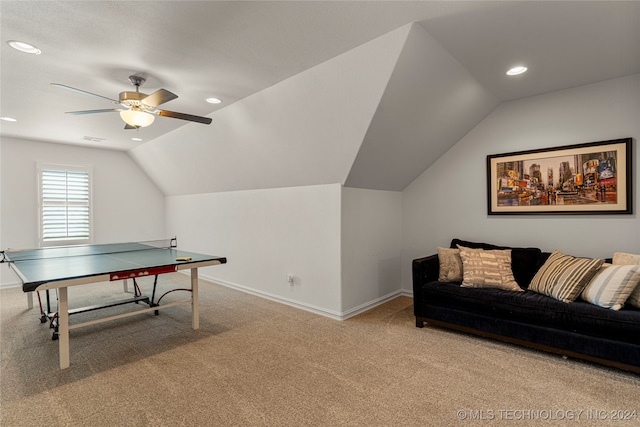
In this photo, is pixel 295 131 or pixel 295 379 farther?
pixel 295 131

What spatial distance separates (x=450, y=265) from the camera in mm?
3484

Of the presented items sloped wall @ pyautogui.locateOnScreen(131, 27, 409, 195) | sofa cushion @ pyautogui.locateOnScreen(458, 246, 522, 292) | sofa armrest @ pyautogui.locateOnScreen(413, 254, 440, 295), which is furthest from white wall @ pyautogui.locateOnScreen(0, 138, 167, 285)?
sofa cushion @ pyautogui.locateOnScreen(458, 246, 522, 292)

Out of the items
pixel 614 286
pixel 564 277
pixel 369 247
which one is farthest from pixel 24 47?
pixel 614 286

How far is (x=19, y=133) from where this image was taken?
16.4 ft

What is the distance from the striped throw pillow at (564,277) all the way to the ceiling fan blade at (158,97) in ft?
11.9

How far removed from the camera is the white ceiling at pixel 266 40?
80.7 inches

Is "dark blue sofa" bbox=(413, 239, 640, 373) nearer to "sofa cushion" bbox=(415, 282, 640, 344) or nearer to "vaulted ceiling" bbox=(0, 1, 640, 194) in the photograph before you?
"sofa cushion" bbox=(415, 282, 640, 344)

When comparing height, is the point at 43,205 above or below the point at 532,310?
above

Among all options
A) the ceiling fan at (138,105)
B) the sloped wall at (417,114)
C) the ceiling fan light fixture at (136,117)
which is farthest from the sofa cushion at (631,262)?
the ceiling fan light fixture at (136,117)

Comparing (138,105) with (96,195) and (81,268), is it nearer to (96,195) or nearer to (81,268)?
(81,268)

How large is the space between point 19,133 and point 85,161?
3.56 ft

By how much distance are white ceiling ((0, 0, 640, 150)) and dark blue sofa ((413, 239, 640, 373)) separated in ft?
6.37

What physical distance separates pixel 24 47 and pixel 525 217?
506 centimetres

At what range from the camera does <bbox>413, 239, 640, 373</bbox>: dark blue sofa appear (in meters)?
2.35
